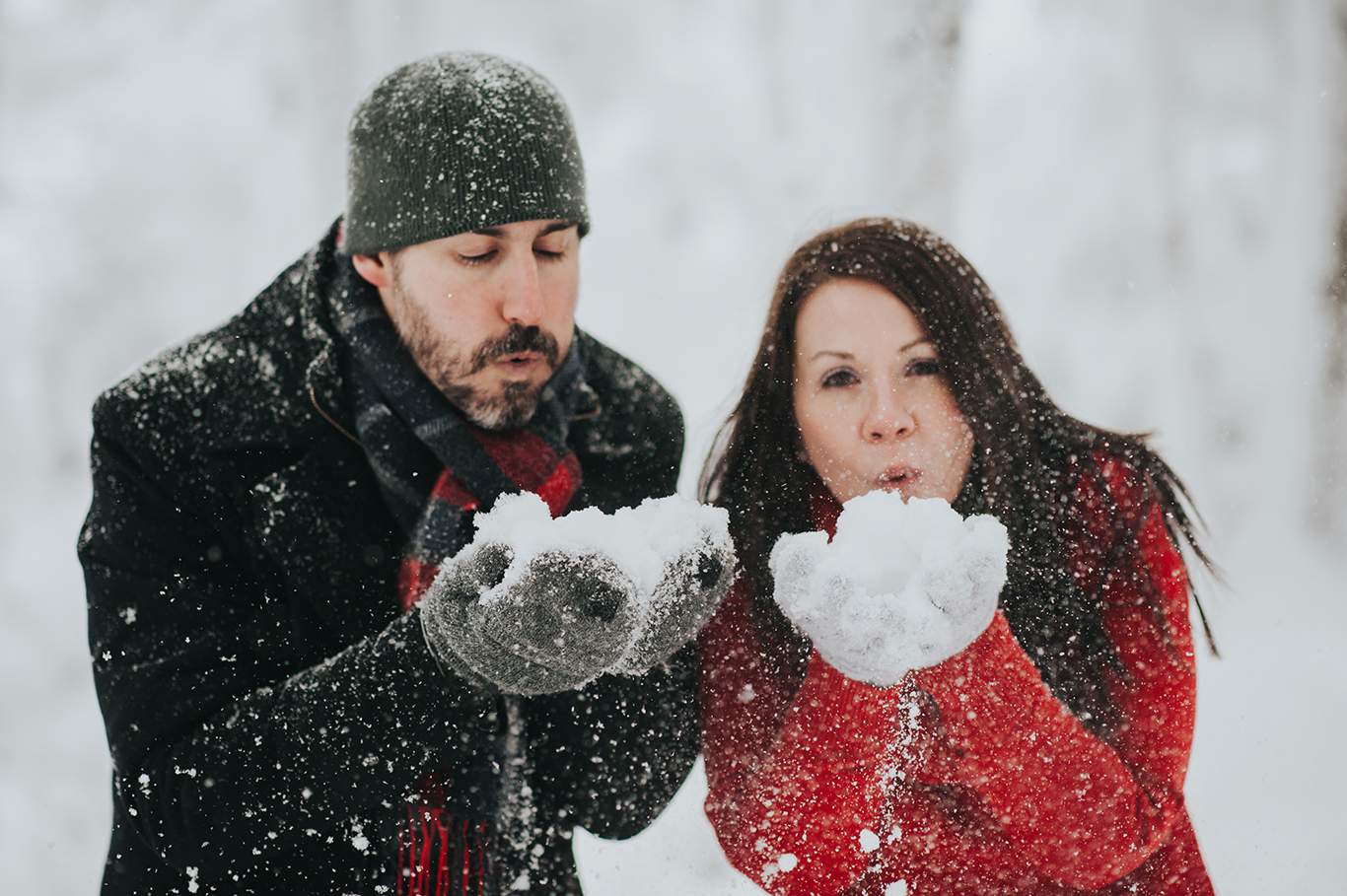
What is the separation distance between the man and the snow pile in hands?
199 millimetres

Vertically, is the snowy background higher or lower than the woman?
higher

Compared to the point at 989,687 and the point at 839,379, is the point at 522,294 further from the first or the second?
the point at 989,687

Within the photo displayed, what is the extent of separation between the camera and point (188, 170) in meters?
1.75

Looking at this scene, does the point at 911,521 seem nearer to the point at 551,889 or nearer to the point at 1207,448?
the point at 551,889

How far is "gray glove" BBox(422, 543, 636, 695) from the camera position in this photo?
2.36 feet

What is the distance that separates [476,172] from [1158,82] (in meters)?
1.04

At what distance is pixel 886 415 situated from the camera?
35.7 inches

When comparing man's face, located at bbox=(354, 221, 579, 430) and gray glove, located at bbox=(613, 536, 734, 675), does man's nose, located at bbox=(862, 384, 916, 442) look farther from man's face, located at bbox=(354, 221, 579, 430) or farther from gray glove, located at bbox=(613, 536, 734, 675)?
man's face, located at bbox=(354, 221, 579, 430)

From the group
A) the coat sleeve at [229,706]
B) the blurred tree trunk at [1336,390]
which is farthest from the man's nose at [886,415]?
the blurred tree trunk at [1336,390]

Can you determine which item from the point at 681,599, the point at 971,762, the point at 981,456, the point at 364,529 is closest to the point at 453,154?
the point at 364,529

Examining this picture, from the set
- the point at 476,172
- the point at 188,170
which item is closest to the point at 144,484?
the point at 476,172

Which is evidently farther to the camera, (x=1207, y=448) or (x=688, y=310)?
(x=688, y=310)

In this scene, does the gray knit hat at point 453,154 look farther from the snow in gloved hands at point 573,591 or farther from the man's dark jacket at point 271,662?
the snow in gloved hands at point 573,591

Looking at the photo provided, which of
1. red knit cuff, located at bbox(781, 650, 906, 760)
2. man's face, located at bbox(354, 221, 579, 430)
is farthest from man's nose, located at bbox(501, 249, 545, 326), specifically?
red knit cuff, located at bbox(781, 650, 906, 760)
